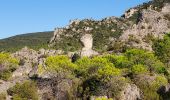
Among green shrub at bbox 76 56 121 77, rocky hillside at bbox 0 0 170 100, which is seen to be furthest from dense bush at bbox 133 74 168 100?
green shrub at bbox 76 56 121 77

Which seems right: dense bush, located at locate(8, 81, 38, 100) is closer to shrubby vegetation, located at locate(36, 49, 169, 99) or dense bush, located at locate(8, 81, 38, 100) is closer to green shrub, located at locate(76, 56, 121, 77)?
shrubby vegetation, located at locate(36, 49, 169, 99)

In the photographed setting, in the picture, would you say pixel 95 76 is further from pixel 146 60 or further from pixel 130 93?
pixel 146 60

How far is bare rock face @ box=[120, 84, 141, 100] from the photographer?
76175 millimetres

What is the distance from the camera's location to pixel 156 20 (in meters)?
119

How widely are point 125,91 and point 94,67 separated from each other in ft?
31.4

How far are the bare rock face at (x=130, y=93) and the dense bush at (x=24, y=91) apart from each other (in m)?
14.3

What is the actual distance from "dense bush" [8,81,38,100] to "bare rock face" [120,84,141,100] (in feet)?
46.9

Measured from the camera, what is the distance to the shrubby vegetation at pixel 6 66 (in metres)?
87.5

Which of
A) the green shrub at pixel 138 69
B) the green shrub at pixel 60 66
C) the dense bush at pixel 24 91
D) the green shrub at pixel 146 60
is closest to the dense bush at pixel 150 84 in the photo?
the green shrub at pixel 138 69

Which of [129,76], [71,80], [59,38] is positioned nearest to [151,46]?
[129,76]

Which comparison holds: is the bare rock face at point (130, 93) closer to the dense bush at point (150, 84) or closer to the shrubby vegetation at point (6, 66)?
the dense bush at point (150, 84)

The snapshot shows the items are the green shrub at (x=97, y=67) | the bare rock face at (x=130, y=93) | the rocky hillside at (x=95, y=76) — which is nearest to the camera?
the bare rock face at (x=130, y=93)

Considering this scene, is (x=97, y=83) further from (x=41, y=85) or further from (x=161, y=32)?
(x=161, y=32)

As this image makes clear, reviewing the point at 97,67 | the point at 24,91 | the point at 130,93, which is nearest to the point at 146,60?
the point at 97,67
